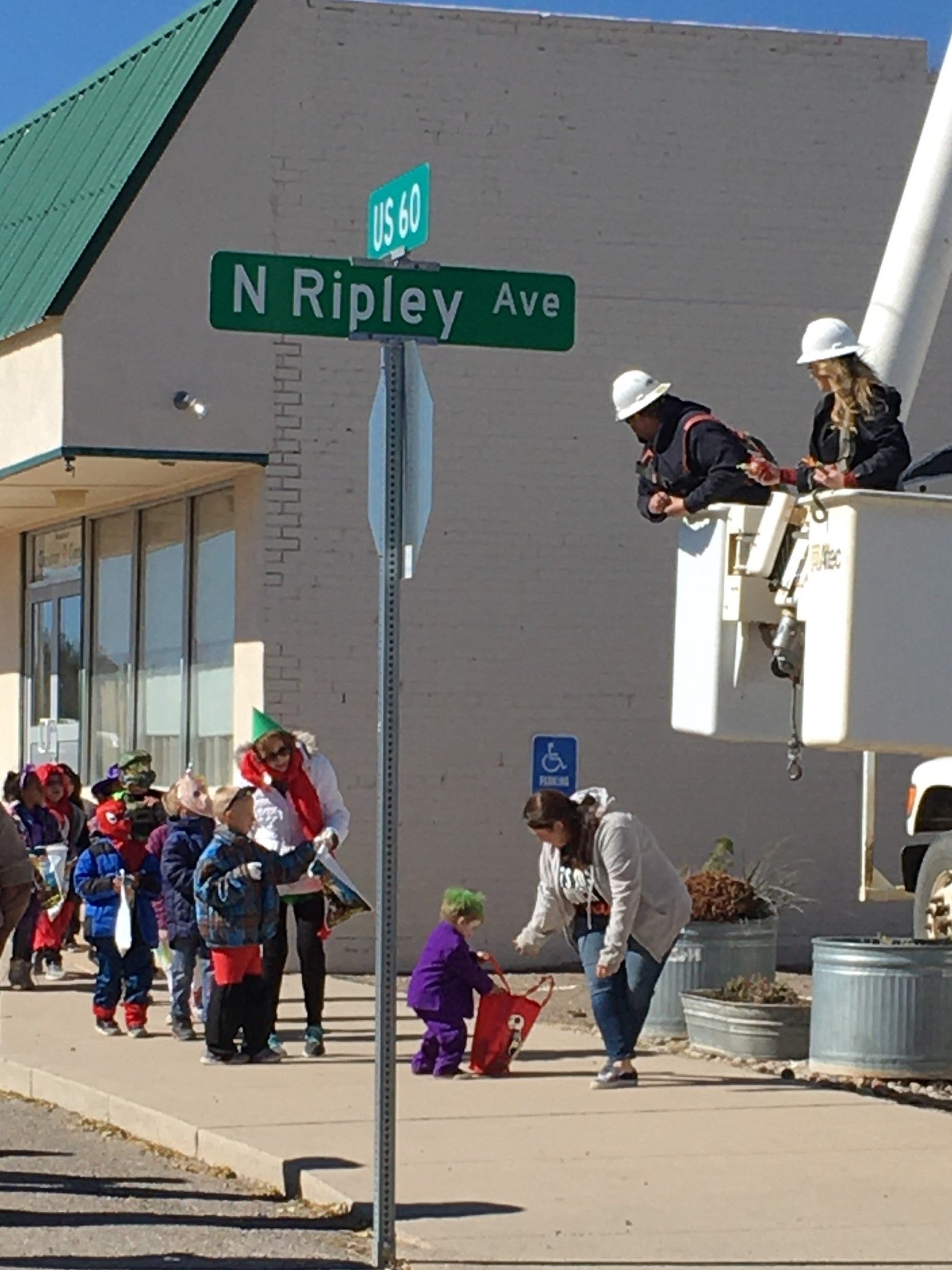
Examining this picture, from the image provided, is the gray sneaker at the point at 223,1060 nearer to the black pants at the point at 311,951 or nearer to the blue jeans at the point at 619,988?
the black pants at the point at 311,951

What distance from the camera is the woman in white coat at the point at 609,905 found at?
36.3ft

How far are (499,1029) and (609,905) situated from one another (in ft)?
2.92

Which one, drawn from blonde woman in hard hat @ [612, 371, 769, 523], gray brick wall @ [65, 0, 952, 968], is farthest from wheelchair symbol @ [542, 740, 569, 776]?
blonde woman in hard hat @ [612, 371, 769, 523]

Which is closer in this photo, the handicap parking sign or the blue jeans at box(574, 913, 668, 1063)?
the blue jeans at box(574, 913, 668, 1063)

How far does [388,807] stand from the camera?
745 centimetres

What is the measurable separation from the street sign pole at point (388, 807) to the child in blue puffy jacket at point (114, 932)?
5.50m

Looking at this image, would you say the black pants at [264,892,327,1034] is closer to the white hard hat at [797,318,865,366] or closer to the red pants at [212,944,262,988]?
the red pants at [212,944,262,988]

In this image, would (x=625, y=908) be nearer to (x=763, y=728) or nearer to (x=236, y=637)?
(x=763, y=728)

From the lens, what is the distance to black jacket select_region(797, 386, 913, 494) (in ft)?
24.8

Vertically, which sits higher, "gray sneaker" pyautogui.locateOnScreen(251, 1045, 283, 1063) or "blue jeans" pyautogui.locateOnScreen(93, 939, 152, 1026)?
"blue jeans" pyautogui.locateOnScreen(93, 939, 152, 1026)

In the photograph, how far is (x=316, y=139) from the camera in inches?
634

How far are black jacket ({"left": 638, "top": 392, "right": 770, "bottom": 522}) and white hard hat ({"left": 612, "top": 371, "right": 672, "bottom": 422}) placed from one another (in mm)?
59

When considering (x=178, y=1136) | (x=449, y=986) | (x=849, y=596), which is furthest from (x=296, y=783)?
(x=849, y=596)

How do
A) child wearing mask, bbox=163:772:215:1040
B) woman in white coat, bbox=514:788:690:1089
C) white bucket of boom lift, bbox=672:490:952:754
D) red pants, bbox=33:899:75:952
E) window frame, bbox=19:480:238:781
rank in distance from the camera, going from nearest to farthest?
white bucket of boom lift, bbox=672:490:952:754 < woman in white coat, bbox=514:788:690:1089 < child wearing mask, bbox=163:772:215:1040 < red pants, bbox=33:899:75:952 < window frame, bbox=19:480:238:781
